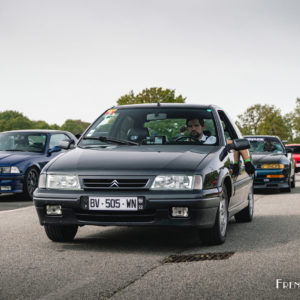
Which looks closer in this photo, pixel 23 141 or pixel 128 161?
pixel 128 161

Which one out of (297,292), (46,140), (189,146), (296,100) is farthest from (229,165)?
(296,100)

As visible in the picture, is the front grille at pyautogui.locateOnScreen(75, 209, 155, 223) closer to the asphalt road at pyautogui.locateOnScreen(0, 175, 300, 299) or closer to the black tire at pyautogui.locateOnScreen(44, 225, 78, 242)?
the asphalt road at pyautogui.locateOnScreen(0, 175, 300, 299)

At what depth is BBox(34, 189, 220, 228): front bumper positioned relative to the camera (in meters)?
5.75

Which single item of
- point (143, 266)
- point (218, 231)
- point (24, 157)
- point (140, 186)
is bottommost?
point (143, 266)

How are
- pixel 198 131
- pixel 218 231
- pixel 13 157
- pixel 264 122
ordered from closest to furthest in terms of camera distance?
pixel 218 231, pixel 198 131, pixel 13 157, pixel 264 122

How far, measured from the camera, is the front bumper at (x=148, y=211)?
5750mm

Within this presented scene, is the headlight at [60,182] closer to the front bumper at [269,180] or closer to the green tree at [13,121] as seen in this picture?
the front bumper at [269,180]

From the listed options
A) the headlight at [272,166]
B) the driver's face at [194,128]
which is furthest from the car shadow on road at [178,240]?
the headlight at [272,166]

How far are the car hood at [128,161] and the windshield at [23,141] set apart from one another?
8380 mm

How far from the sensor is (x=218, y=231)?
248 inches

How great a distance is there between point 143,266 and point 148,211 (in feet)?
2.34

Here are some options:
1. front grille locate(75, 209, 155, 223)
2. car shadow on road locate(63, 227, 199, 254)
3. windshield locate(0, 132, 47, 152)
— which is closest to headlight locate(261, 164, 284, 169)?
windshield locate(0, 132, 47, 152)

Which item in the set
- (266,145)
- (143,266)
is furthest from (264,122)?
(143,266)

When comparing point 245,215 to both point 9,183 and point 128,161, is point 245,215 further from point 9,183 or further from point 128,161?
point 9,183
